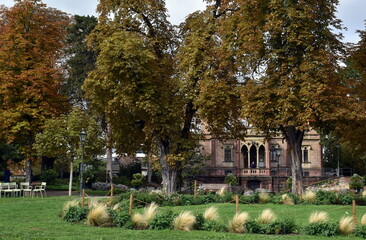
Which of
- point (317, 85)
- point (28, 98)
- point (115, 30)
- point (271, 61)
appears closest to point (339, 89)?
point (317, 85)

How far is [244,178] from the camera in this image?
5341cm

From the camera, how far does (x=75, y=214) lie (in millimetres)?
14617

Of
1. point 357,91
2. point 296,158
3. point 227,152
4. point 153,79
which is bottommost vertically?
point 296,158

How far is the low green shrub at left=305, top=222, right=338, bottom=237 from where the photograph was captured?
12.3 metres

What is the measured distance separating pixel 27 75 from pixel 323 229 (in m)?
24.2

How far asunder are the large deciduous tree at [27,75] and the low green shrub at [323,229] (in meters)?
22.1

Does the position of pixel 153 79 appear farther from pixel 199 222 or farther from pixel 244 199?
pixel 199 222

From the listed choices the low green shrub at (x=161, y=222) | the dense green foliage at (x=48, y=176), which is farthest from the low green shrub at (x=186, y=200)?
the dense green foliage at (x=48, y=176)

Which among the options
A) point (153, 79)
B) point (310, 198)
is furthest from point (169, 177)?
point (310, 198)

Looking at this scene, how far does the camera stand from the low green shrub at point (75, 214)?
14416 mm

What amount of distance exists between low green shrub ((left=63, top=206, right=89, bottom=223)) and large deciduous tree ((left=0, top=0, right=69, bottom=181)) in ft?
52.5

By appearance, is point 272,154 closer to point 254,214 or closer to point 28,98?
point 28,98

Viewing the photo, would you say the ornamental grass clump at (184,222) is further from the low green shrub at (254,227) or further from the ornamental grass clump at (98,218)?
the ornamental grass clump at (98,218)

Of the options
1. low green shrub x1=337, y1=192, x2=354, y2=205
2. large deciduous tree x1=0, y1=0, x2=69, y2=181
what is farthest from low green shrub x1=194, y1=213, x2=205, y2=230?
large deciduous tree x1=0, y1=0, x2=69, y2=181
